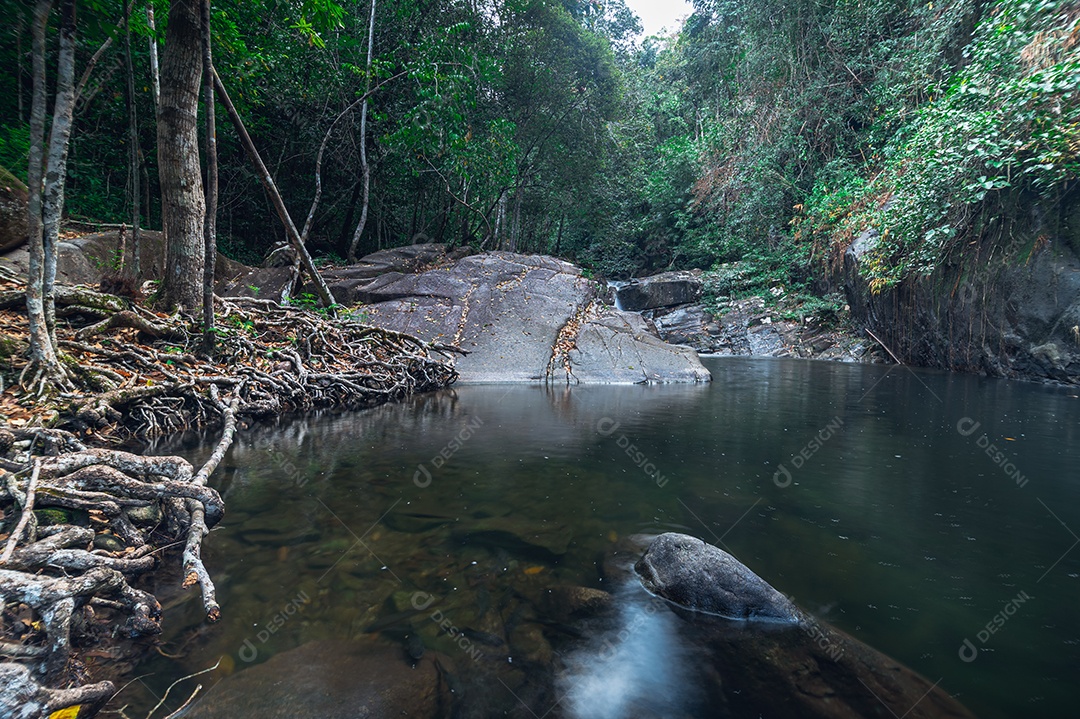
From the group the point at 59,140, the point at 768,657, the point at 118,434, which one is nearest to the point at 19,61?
the point at 59,140

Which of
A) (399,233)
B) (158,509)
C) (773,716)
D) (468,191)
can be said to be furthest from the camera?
(399,233)

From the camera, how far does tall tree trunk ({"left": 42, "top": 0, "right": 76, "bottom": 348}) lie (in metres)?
3.89

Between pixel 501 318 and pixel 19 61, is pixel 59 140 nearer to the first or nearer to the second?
pixel 501 318

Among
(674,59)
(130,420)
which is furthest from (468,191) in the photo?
(674,59)

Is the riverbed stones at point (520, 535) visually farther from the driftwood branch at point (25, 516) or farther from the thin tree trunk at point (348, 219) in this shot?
the thin tree trunk at point (348, 219)

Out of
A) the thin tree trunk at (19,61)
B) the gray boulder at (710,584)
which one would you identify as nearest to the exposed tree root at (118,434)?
the gray boulder at (710,584)

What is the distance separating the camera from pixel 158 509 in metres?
2.99

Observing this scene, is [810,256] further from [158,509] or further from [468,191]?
[158,509]

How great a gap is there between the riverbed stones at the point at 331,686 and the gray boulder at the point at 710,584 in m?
1.43

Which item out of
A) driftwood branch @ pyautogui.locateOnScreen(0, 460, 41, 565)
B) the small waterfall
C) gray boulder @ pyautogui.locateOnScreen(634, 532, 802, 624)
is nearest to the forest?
driftwood branch @ pyautogui.locateOnScreen(0, 460, 41, 565)

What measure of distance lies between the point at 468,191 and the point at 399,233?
5.08 m

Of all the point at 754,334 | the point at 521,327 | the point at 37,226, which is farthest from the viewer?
the point at 754,334

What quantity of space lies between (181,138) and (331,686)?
694cm

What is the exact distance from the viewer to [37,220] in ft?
13.6
